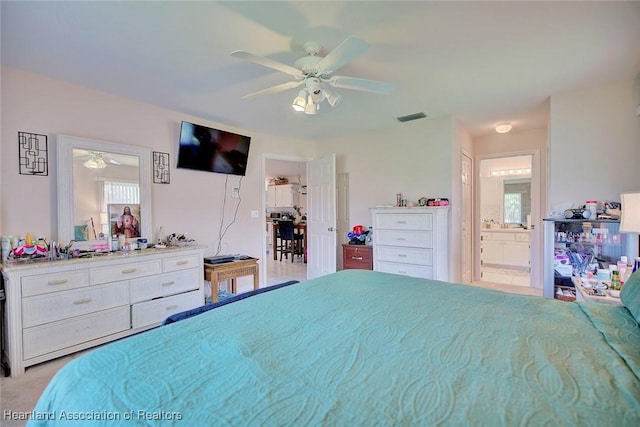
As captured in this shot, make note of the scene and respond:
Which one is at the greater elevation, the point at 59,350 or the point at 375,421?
the point at 375,421

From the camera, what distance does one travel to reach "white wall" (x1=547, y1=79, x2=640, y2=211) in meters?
2.79

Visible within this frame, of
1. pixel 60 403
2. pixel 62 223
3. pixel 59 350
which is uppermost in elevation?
pixel 62 223

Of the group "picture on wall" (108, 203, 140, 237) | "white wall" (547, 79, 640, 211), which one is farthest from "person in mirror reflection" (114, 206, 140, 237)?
"white wall" (547, 79, 640, 211)

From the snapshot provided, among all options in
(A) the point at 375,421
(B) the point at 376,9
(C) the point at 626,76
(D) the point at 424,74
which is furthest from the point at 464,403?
(C) the point at 626,76

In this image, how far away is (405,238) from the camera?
3740mm

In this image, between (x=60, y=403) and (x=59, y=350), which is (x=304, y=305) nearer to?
(x=60, y=403)

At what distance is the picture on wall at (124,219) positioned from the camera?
3.01 m

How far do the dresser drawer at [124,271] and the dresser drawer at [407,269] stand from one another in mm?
2657

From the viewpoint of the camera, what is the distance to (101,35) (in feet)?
6.55

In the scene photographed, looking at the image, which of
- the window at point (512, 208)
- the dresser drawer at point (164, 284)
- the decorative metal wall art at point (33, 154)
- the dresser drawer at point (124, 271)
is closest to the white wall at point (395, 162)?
the dresser drawer at point (164, 284)

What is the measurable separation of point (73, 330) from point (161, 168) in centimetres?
183

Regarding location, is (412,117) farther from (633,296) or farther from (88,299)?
(88,299)

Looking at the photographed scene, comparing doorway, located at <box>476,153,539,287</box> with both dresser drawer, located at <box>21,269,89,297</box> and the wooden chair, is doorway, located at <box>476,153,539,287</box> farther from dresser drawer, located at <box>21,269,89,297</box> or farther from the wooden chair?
dresser drawer, located at <box>21,269,89,297</box>

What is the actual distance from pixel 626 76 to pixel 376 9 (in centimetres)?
265
